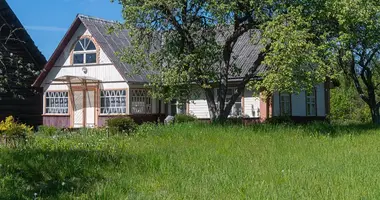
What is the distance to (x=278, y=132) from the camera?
14.6 metres

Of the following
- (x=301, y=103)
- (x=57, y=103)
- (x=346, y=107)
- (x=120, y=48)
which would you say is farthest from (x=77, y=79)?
(x=346, y=107)

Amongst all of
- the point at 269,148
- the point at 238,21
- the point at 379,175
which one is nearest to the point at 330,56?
the point at 238,21

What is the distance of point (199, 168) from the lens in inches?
A: 366

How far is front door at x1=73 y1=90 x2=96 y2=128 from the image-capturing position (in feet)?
94.6

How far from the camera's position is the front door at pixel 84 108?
28.8 meters

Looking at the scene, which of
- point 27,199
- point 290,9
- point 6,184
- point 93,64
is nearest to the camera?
point 27,199

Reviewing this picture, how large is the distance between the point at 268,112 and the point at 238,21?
7.48m

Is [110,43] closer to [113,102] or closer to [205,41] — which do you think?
[113,102]

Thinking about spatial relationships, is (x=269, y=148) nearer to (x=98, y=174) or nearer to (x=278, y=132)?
(x=278, y=132)

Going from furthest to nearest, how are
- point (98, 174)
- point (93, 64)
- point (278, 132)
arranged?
point (93, 64), point (278, 132), point (98, 174)

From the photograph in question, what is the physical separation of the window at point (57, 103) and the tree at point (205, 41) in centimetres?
1006

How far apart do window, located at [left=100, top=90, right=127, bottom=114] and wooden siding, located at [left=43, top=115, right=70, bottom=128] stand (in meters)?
2.59

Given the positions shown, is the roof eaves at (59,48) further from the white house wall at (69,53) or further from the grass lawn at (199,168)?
the grass lawn at (199,168)

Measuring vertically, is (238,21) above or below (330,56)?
above
